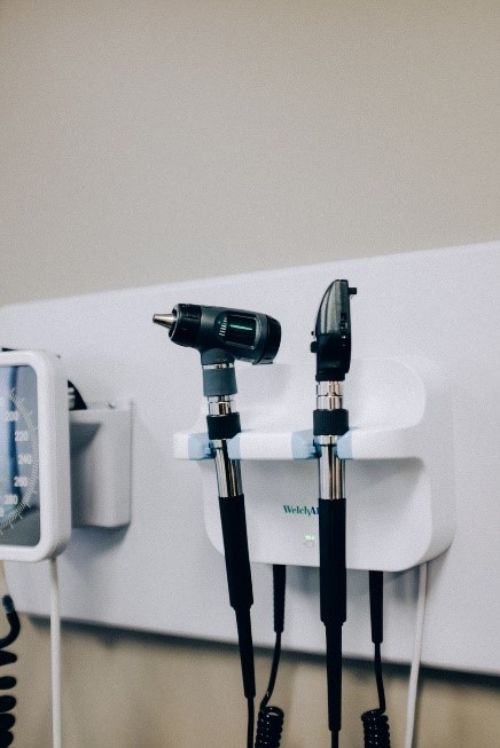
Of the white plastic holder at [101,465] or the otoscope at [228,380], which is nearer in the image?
the otoscope at [228,380]

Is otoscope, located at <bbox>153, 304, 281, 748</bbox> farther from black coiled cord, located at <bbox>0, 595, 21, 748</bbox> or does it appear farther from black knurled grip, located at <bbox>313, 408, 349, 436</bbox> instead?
black coiled cord, located at <bbox>0, 595, 21, 748</bbox>

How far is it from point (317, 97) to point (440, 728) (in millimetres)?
460

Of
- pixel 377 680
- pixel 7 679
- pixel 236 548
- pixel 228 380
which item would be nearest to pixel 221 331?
pixel 228 380

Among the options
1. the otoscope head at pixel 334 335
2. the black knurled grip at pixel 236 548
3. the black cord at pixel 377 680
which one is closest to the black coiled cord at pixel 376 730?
the black cord at pixel 377 680

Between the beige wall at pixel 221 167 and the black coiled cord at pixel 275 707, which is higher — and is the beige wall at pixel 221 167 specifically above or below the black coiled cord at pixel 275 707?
above

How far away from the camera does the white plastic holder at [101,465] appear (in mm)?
598

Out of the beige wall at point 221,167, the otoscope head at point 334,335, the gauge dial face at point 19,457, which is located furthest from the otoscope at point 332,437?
the gauge dial face at point 19,457

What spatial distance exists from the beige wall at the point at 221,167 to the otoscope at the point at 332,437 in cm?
12

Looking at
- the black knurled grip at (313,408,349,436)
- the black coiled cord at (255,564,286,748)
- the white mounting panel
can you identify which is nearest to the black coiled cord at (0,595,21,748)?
the white mounting panel

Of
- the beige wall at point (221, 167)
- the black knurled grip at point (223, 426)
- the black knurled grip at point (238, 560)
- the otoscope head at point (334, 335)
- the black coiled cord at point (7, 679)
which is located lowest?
the black coiled cord at point (7, 679)

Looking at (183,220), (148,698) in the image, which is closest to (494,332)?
(183,220)

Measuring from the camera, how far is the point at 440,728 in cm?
51

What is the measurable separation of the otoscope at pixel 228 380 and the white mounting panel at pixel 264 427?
43 millimetres

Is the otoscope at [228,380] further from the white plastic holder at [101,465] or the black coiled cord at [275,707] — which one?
the white plastic holder at [101,465]
